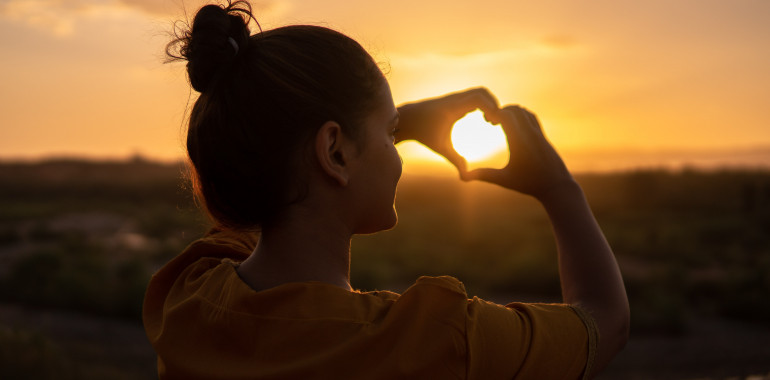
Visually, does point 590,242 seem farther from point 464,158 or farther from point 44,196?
point 44,196

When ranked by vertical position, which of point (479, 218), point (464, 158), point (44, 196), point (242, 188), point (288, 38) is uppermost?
point (288, 38)

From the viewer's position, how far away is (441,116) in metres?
1.45

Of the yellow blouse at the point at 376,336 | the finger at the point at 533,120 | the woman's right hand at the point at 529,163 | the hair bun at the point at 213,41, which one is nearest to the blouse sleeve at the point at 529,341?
the yellow blouse at the point at 376,336

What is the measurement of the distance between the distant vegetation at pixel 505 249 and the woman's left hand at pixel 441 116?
605 millimetres

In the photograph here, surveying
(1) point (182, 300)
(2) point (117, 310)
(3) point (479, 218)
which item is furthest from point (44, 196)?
(1) point (182, 300)

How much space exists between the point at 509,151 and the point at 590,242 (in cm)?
23

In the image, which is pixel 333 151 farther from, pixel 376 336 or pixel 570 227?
pixel 570 227

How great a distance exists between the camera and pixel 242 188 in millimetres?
1275

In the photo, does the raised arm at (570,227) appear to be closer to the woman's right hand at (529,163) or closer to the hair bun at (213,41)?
the woman's right hand at (529,163)

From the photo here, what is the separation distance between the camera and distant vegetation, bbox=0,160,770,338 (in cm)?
1176

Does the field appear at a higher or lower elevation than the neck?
lower

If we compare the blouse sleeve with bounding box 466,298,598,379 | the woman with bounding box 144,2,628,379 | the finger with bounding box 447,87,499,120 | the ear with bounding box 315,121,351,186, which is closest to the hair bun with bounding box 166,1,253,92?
the woman with bounding box 144,2,628,379

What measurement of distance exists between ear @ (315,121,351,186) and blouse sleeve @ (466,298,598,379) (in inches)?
13.1

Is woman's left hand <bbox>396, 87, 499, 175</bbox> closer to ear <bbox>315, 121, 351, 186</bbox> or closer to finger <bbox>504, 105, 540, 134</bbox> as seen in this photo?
finger <bbox>504, 105, 540, 134</bbox>
